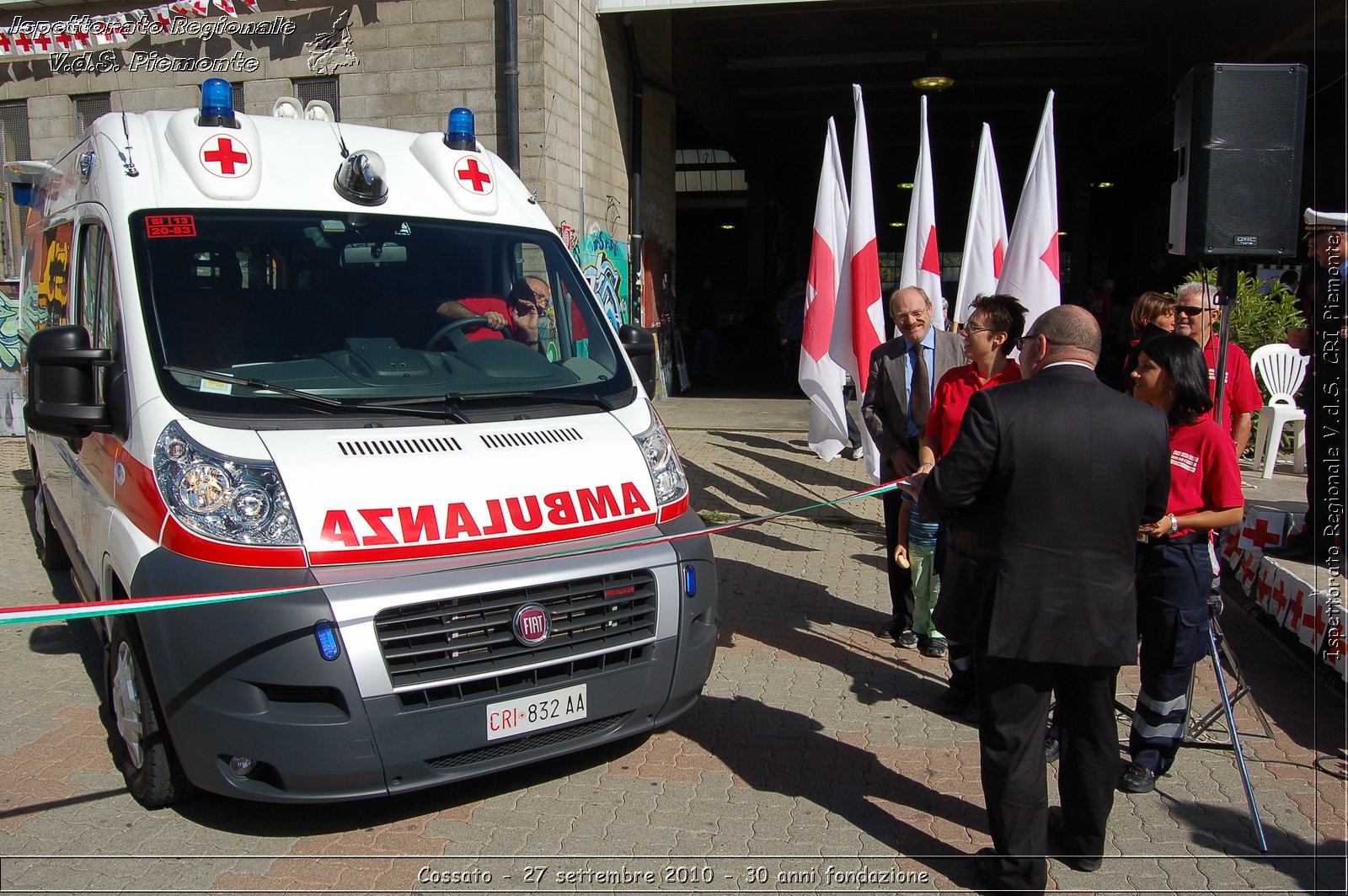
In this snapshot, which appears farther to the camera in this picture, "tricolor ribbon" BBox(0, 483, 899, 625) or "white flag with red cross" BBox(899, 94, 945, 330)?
"white flag with red cross" BBox(899, 94, 945, 330)

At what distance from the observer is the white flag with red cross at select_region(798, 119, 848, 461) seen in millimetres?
7820

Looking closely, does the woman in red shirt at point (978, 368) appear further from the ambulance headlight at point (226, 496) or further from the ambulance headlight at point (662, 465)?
the ambulance headlight at point (226, 496)

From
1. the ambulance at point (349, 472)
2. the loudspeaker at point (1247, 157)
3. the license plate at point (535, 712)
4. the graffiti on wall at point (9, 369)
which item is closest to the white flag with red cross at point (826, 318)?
the loudspeaker at point (1247, 157)

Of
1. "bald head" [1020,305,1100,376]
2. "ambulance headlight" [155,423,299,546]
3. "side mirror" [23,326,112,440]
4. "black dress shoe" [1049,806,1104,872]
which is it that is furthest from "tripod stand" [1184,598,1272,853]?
"side mirror" [23,326,112,440]

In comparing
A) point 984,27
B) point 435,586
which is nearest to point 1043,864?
point 435,586

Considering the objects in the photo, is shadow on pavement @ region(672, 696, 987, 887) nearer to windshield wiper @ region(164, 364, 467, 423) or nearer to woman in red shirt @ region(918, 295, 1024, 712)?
woman in red shirt @ region(918, 295, 1024, 712)

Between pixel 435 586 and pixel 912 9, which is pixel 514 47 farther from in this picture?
pixel 435 586

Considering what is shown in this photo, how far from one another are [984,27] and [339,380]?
53.6 ft

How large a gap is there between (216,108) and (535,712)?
9.72 feet

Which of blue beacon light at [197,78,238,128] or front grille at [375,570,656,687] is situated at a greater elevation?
blue beacon light at [197,78,238,128]

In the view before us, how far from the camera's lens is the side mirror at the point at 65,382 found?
3.73m

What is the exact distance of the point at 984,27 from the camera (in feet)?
56.5

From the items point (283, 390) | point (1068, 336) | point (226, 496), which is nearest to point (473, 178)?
point (283, 390)

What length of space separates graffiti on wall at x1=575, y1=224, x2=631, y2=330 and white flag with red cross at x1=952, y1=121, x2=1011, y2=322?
5762mm
